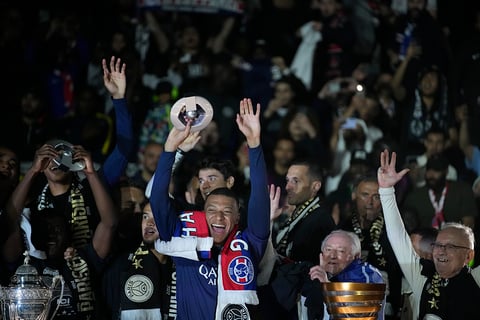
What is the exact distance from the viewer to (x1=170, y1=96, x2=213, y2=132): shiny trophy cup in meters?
9.44

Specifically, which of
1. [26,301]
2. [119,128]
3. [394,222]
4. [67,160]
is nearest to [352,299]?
[394,222]

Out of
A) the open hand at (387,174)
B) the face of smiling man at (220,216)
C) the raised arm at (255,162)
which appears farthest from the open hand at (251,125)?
the open hand at (387,174)

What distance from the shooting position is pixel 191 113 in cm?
948

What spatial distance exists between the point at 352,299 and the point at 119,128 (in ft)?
9.98

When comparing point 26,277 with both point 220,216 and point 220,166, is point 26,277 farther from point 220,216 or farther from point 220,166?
point 220,166

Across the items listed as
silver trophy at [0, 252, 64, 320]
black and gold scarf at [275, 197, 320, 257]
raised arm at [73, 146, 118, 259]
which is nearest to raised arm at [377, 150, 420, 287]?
black and gold scarf at [275, 197, 320, 257]

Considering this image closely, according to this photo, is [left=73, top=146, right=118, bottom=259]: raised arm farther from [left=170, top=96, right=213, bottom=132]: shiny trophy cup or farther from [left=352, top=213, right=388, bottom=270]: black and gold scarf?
[left=352, top=213, right=388, bottom=270]: black and gold scarf

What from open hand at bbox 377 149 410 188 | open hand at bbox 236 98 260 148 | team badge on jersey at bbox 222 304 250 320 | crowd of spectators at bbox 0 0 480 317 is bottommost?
team badge on jersey at bbox 222 304 250 320

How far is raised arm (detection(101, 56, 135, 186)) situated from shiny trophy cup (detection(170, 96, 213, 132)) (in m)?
1.24

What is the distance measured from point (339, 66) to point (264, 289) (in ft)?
17.7

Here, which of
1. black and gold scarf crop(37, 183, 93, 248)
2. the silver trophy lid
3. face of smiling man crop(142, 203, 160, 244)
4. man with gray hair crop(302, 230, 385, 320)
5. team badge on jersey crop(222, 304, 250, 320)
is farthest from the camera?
black and gold scarf crop(37, 183, 93, 248)

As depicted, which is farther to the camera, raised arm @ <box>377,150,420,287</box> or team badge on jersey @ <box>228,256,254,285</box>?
raised arm @ <box>377,150,420,287</box>

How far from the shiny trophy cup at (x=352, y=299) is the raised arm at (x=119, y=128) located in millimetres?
2690

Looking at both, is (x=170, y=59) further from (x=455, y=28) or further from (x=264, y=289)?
(x=264, y=289)
